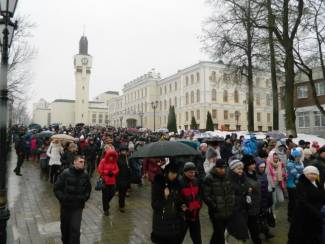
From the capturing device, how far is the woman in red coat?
8.02 m

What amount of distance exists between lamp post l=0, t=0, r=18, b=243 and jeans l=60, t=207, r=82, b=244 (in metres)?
0.86

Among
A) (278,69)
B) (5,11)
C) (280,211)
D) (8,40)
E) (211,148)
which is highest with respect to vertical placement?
(278,69)

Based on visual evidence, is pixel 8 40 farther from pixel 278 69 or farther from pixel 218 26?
pixel 278 69

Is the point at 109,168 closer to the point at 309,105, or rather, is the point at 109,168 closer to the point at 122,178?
the point at 122,178

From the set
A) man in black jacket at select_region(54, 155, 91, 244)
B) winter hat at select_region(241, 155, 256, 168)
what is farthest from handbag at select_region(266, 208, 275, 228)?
man in black jacket at select_region(54, 155, 91, 244)

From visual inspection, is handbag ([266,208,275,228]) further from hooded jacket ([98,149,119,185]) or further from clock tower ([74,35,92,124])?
clock tower ([74,35,92,124])

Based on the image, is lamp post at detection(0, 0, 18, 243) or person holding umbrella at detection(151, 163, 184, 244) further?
lamp post at detection(0, 0, 18, 243)

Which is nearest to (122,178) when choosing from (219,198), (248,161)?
(248,161)

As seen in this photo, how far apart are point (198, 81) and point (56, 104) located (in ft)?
203

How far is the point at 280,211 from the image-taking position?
29.1 feet

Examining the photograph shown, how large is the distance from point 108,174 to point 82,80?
267ft

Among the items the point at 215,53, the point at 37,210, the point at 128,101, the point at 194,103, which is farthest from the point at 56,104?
the point at 37,210

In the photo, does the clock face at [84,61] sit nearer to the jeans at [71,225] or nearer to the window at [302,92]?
the window at [302,92]

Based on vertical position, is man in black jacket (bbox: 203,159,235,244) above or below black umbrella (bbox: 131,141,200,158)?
below
